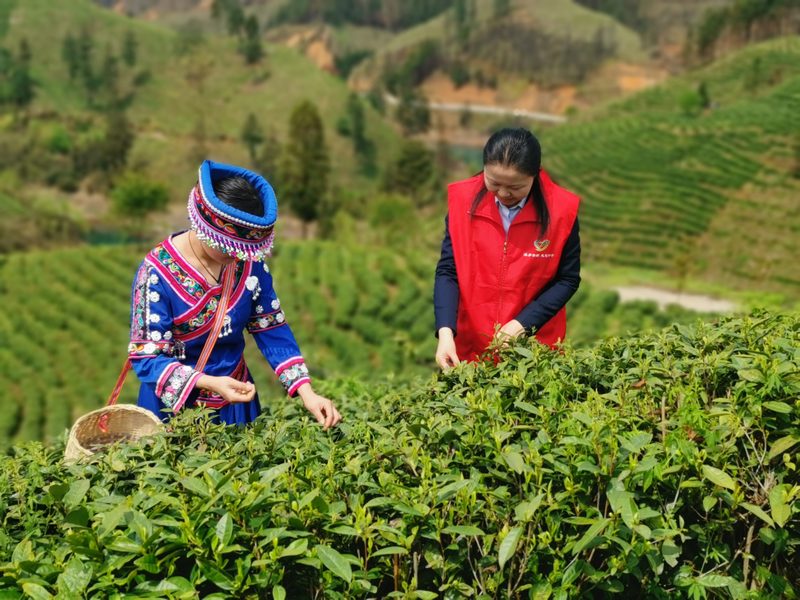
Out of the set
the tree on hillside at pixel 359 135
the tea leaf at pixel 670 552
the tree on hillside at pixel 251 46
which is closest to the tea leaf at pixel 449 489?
the tea leaf at pixel 670 552

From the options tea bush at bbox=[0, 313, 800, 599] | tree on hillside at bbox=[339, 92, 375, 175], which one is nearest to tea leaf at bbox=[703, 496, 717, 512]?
tea bush at bbox=[0, 313, 800, 599]

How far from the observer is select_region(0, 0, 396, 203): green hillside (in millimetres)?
69875

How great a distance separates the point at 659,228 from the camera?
3528cm

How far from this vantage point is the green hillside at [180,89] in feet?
229

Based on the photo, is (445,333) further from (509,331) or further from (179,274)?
(179,274)

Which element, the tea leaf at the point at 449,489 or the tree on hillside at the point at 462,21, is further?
the tree on hillside at the point at 462,21

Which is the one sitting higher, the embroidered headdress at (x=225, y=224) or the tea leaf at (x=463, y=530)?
the embroidered headdress at (x=225, y=224)

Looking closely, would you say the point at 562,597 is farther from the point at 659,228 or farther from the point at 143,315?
the point at 659,228

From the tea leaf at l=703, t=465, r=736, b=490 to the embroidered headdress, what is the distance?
1.61m

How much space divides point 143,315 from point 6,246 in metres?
41.8

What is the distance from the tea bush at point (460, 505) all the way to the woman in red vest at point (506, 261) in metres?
0.98

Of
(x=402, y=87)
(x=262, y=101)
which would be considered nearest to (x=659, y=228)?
(x=262, y=101)

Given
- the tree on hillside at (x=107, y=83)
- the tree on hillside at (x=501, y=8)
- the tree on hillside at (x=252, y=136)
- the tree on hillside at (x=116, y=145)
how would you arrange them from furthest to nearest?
the tree on hillside at (x=501, y=8) → the tree on hillside at (x=107, y=83) → the tree on hillside at (x=252, y=136) → the tree on hillside at (x=116, y=145)

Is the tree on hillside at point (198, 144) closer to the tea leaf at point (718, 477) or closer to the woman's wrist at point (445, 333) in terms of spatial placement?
the woman's wrist at point (445, 333)
